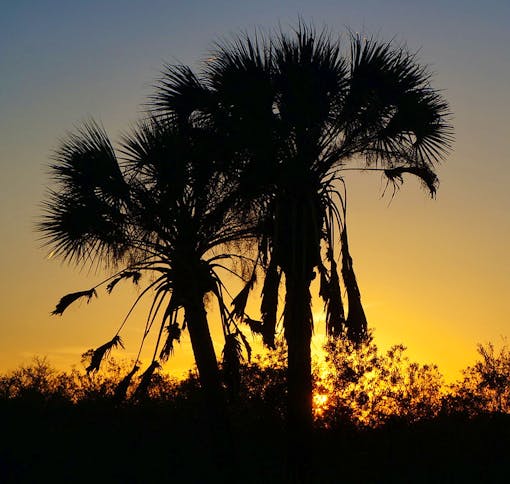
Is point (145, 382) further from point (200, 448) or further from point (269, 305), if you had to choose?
point (200, 448)

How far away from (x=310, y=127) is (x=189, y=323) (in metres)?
6.02

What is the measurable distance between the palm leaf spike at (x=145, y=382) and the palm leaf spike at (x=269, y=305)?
3.25 metres

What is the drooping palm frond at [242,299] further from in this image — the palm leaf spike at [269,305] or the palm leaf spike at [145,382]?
the palm leaf spike at [145,382]

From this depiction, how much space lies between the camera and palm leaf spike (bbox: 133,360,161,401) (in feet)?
65.1

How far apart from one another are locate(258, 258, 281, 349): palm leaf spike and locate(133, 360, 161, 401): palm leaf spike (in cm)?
325

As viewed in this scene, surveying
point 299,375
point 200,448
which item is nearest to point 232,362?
point 299,375

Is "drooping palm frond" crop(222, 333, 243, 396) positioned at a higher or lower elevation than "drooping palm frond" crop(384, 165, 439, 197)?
lower

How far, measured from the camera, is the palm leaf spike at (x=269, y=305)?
18766 mm

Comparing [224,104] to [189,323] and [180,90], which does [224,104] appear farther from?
[189,323]

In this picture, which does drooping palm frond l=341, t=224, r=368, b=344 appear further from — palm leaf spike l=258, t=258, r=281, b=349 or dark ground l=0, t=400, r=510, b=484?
dark ground l=0, t=400, r=510, b=484

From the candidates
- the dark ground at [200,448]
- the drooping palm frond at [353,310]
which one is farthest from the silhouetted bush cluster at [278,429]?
the drooping palm frond at [353,310]

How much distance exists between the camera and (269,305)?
739 inches

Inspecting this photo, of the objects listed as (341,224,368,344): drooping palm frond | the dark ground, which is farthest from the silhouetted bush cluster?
(341,224,368,344): drooping palm frond

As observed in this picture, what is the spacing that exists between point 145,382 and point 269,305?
12.5 ft
